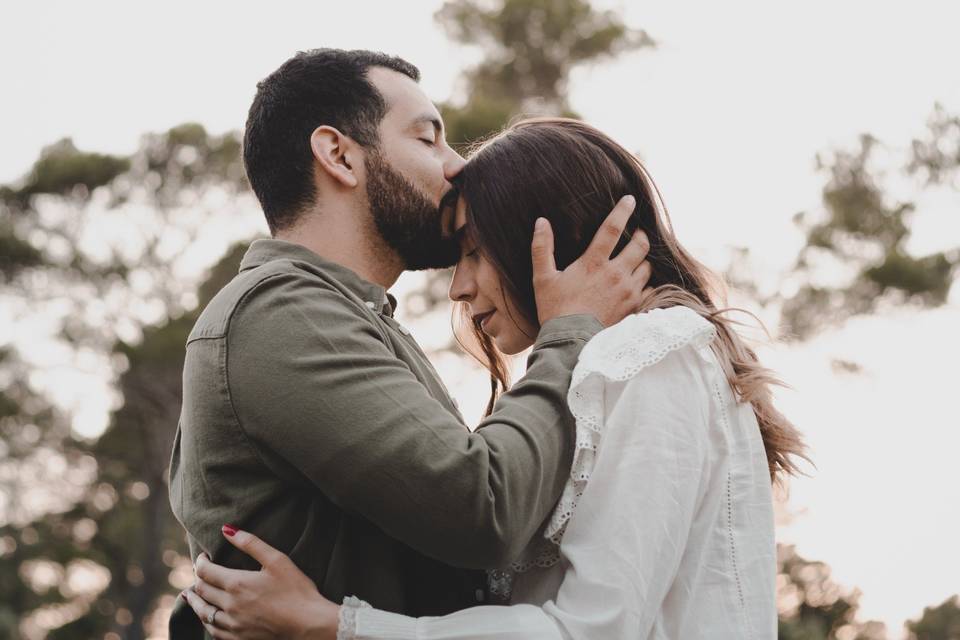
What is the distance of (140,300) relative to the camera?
17781 millimetres

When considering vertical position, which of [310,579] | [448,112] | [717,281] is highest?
[448,112]

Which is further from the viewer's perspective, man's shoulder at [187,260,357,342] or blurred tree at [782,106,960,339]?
blurred tree at [782,106,960,339]

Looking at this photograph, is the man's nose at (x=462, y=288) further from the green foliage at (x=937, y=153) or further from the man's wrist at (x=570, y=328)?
the green foliage at (x=937, y=153)

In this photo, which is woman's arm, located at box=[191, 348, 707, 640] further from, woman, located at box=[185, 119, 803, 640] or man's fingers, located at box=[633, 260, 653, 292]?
man's fingers, located at box=[633, 260, 653, 292]

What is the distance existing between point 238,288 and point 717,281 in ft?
4.32

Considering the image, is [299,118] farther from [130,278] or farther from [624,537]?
[130,278]

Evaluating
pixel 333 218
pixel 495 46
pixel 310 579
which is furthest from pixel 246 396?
pixel 495 46

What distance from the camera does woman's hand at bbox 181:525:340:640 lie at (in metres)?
2.26

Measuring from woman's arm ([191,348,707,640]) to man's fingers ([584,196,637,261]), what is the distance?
0.44m

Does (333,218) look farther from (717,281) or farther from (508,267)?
(717,281)

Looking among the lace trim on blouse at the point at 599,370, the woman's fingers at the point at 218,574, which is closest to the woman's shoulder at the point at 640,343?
the lace trim on blouse at the point at 599,370

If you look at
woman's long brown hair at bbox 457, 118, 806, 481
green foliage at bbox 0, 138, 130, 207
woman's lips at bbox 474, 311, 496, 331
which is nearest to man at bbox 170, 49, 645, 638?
woman's long brown hair at bbox 457, 118, 806, 481

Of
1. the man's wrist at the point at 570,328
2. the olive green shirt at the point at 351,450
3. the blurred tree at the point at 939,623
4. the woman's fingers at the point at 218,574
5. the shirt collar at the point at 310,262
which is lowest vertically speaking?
the woman's fingers at the point at 218,574

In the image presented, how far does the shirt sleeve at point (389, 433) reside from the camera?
83.6 inches
